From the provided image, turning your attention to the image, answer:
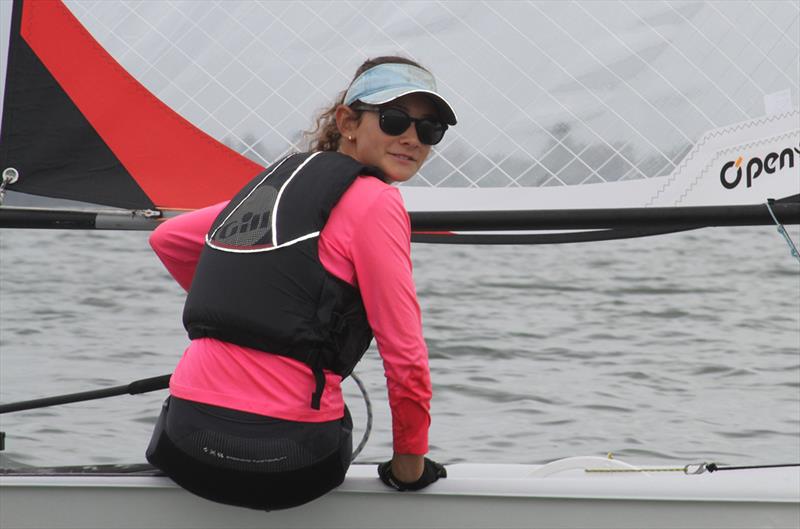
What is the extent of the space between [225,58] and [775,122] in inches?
38.6

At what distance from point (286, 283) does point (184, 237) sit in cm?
33

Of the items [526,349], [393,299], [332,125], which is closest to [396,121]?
[332,125]

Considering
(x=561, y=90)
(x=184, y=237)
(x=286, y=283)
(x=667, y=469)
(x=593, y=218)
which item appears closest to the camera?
(x=286, y=283)

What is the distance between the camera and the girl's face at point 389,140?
6.38 ft

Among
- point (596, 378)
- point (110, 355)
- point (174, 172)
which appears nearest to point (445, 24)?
point (174, 172)

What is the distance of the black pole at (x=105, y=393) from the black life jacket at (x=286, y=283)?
0.39 metres

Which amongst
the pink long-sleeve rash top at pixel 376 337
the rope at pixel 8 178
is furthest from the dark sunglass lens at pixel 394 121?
the rope at pixel 8 178

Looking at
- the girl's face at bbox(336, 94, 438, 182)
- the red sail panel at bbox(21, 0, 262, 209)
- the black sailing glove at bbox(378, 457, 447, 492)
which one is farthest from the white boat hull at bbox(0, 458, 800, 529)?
the red sail panel at bbox(21, 0, 262, 209)

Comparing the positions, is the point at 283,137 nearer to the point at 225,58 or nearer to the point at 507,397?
the point at 225,58

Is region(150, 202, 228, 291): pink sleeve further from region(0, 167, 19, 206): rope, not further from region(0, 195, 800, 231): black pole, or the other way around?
region(0, 167, 19, 206): rope

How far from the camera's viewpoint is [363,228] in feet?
5.89

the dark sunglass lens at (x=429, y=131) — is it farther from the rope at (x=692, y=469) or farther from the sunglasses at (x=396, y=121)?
the rope at (x=692, y=469)

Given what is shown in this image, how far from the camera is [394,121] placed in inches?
76.0

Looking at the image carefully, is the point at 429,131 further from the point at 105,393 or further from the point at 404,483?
the point at 105,393
